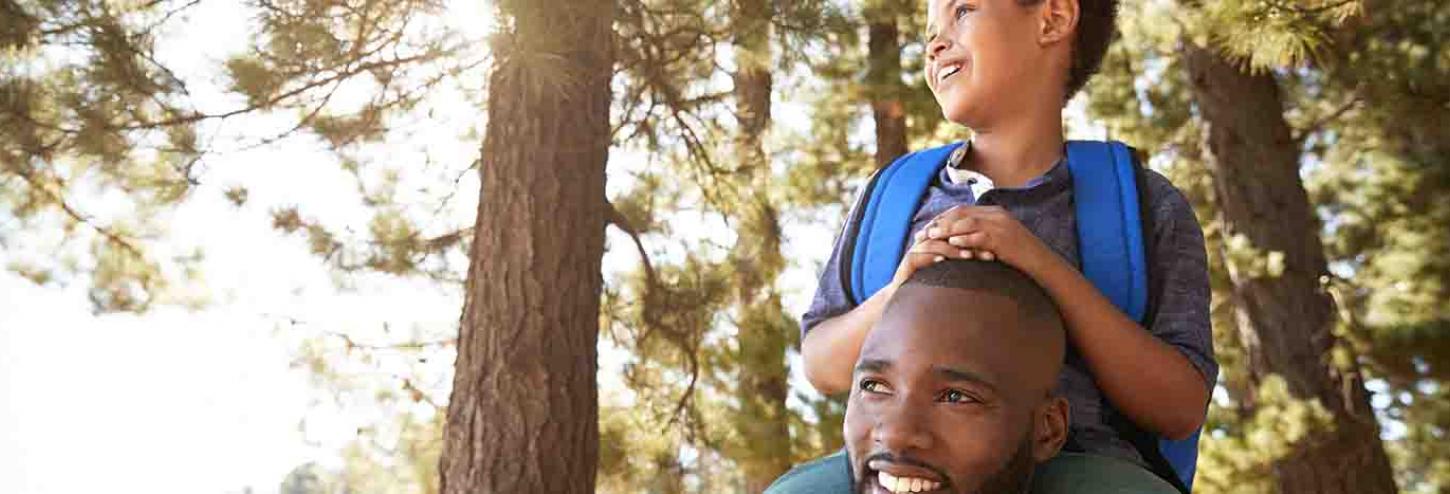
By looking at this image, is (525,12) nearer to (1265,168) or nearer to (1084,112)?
(1265,168)

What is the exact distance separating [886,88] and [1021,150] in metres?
5.24

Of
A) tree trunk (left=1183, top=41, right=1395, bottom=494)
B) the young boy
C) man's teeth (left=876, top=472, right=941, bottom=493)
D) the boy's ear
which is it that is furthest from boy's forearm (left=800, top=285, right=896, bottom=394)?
tree trunk (left=1183, top=41, right=1395, bottom=494)

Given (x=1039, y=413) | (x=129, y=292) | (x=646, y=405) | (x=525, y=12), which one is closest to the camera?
(x=1039, y=413)

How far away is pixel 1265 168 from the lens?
596 centimetres

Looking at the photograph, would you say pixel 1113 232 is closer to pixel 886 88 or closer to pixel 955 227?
pixel 955 227

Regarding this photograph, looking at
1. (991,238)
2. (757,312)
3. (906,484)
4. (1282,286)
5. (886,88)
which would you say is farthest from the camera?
(886,88)

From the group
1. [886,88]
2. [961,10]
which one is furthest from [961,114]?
[886,88]

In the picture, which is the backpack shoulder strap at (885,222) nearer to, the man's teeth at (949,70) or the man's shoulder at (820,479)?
the man's teeth at (949,70)

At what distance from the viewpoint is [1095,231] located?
1656 mm

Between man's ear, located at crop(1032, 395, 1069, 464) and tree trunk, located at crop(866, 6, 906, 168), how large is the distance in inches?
210

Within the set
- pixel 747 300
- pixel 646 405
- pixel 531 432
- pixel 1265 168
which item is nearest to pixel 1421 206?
pixel 1265 168

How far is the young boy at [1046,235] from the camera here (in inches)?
59.5

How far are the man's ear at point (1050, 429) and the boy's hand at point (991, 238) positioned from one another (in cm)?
14

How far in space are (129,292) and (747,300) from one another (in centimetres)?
298
